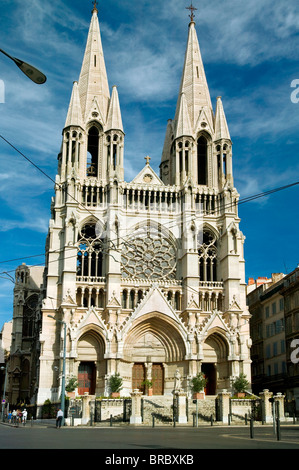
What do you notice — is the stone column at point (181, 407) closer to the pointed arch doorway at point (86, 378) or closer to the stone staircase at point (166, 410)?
the stone staircase at point (166, 410)

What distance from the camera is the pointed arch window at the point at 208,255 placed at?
52.0 metres

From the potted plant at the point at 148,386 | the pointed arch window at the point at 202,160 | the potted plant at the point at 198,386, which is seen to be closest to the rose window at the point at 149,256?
the pointed arch window at the point at 202,160

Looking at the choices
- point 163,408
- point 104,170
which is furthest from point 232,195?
point 163,408

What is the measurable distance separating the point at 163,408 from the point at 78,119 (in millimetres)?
27528

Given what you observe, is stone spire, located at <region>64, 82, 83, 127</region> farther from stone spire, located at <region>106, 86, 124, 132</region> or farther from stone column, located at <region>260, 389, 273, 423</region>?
stone column, located at <region>260, 389, 273, 423</region>

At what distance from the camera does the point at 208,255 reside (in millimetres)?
52281

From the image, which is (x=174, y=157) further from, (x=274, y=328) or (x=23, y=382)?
(x=23, y=382)

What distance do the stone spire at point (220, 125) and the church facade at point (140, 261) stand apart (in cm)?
14

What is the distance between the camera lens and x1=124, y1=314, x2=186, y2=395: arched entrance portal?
4788cm

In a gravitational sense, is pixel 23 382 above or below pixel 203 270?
below

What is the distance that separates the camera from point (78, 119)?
53.2 metres

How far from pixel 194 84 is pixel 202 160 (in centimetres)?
780

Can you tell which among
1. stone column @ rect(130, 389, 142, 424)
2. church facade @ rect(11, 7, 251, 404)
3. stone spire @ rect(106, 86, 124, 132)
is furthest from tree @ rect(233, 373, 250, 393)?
stone spire @ rect(106, 86, 124, 132)
